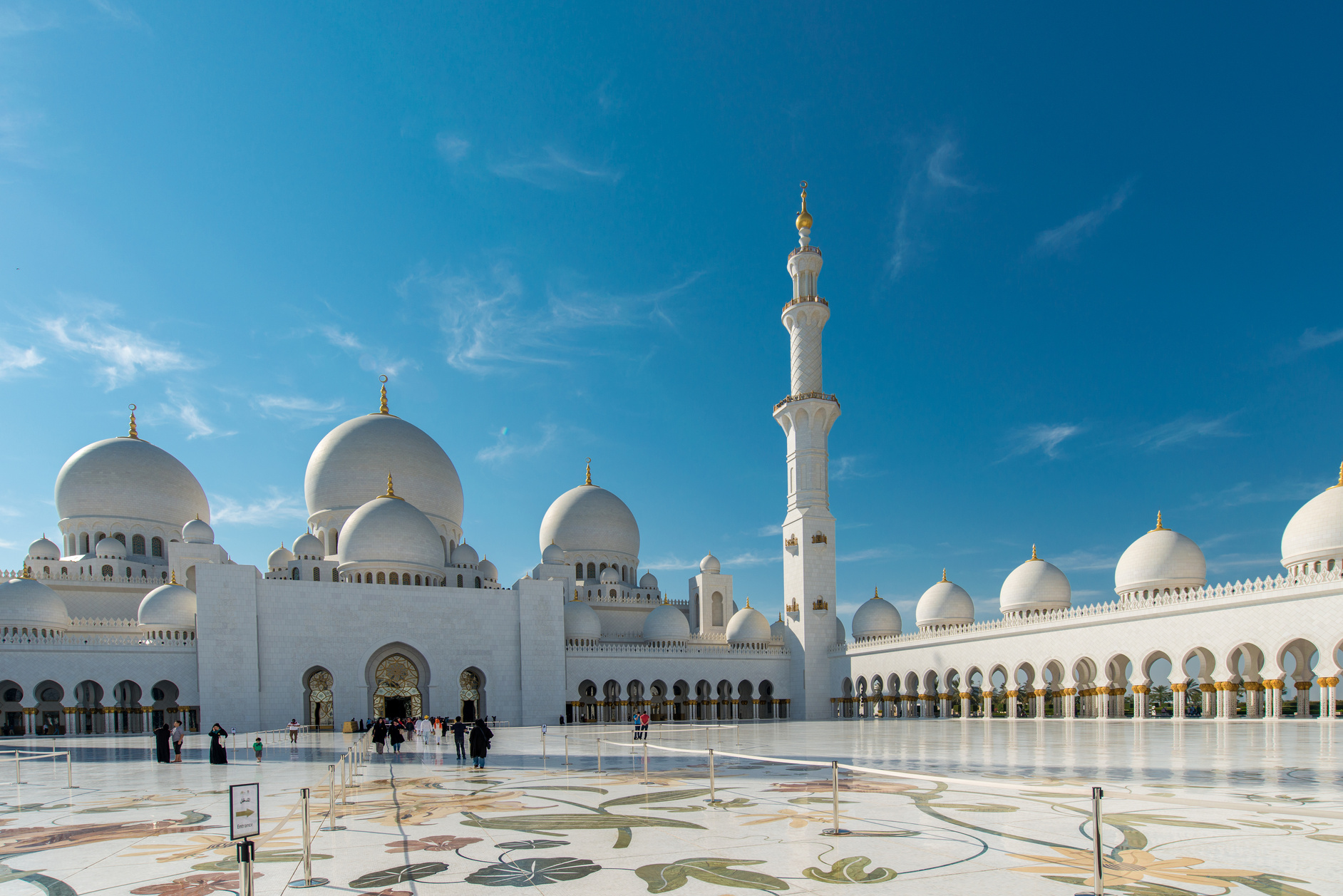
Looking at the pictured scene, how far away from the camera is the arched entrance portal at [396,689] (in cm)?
2912

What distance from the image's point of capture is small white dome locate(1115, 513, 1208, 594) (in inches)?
1022

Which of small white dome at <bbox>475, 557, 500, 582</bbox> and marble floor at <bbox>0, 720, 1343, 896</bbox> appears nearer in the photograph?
marble floor at <bbox>0, 720, 1343, 896</bbox>

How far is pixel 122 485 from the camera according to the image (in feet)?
110

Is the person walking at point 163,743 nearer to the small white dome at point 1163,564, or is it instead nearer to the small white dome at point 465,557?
the small white dome at point 465,557

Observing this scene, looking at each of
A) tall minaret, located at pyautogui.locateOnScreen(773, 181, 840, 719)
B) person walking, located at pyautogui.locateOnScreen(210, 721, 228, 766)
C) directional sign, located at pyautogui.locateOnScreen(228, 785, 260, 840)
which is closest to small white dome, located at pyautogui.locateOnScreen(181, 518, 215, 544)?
tall minaret, located at pyautogui.locateOnScreen(773, 181, 840, 719)

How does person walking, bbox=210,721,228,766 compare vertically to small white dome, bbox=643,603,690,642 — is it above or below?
above

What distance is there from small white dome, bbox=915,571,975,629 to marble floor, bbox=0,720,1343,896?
22064 mm

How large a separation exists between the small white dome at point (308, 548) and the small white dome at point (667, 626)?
11.6 metres

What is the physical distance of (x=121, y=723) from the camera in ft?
89.8

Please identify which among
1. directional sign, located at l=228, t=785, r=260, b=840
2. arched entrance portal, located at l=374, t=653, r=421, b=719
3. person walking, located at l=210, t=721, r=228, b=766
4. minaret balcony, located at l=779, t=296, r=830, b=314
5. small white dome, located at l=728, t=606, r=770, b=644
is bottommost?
Answer: arched entrance portal, located at l=374, t=653, r=421, b=719

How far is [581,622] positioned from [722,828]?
90.7 feet

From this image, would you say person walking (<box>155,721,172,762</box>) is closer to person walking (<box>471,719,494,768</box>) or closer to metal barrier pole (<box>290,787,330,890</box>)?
person walking (<box>471,719,494,768</box>)

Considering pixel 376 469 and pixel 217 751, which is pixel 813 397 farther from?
pixel 217 751

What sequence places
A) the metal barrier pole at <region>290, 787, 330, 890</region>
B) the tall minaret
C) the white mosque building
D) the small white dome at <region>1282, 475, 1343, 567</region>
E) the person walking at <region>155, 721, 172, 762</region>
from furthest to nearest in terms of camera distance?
the tall minaret, the white mosque building, the small white dome at <region>1282, 475, 1343, 567</region>, the person walking at <region>155, 721, 172, 762</region>, the metal barrier pole at <region>290, 787, 330, 890</region>
